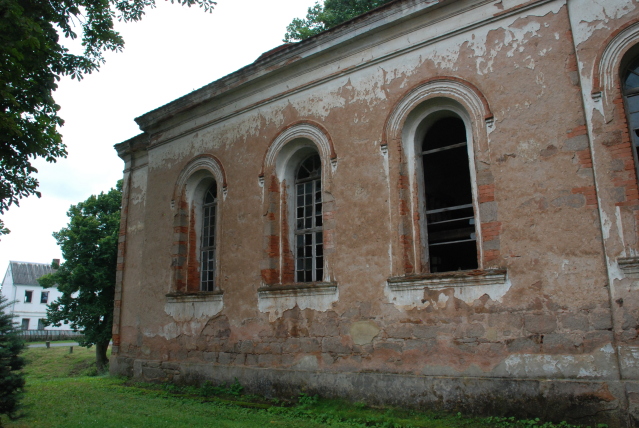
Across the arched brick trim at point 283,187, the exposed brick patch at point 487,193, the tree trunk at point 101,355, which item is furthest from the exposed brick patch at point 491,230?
the tree trunk at point 101,355

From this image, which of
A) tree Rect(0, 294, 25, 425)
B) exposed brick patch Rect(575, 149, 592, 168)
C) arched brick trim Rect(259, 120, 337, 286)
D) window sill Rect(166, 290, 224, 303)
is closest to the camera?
tree Rect(0, 294, 25, 425)

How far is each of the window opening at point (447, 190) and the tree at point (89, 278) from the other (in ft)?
44.5

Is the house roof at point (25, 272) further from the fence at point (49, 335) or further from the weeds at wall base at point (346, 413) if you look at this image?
the weeds at wall base at point (346, 413)

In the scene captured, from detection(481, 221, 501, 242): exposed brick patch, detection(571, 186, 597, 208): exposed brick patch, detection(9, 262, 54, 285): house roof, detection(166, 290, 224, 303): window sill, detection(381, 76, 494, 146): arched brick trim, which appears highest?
detection(9, 262, 54, 285): house roof

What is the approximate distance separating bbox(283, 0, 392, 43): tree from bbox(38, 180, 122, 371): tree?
10.9 metres

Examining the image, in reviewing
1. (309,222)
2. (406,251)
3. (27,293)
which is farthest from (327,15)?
(27,293)

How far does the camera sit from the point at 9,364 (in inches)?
253

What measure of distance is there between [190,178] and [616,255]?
9088mm

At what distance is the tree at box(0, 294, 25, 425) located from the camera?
20.6 ft

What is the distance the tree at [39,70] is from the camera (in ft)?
23.3

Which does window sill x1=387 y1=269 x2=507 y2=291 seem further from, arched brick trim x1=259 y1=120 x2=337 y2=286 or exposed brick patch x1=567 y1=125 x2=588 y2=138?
exposed brick patch x1=567 y1=125 x2=588 y2=138

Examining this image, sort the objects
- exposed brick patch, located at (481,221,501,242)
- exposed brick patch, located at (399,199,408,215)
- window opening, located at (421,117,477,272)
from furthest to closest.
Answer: window opening, located at (421,117,477,272) → exposed brick patch, located at (399,199,408,215) → exposed brick patch, located at (481,221,501,242)

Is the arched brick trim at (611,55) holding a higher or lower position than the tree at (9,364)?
higher

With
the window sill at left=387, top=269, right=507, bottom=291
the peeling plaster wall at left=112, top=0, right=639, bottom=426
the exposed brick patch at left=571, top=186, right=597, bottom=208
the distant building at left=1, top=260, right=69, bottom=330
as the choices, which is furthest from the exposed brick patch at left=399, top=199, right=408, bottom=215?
the distant building at left=1, top=260, right=69, bottom=330
